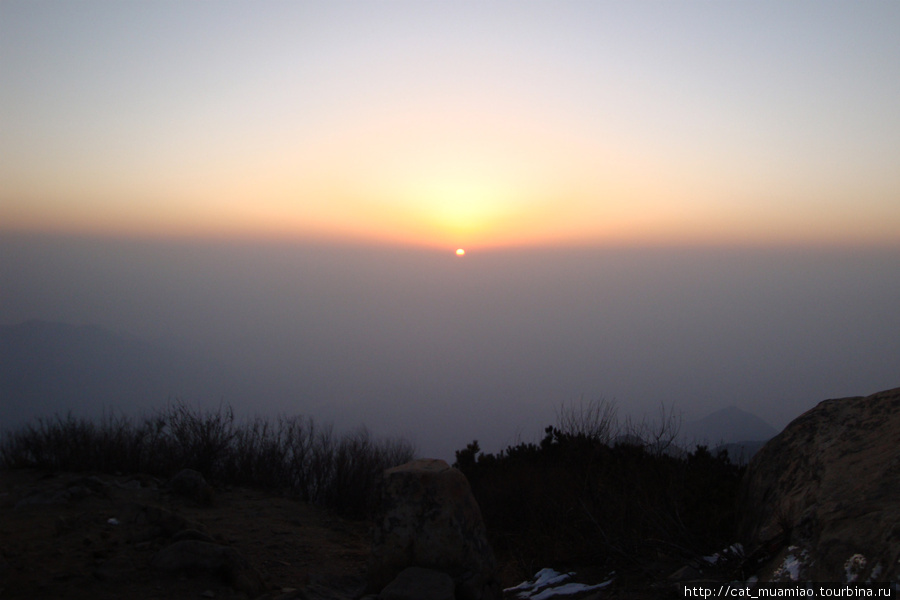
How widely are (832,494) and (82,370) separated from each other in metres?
155

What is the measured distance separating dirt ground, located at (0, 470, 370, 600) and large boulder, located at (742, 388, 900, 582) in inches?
189

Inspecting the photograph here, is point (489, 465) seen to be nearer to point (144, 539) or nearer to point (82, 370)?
point (144, 539)

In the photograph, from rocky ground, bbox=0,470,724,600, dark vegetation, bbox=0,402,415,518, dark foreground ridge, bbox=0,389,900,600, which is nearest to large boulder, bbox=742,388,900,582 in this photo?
dark foreground ridge, bbox=0,389,900,600

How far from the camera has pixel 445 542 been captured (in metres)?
Result: 7.32

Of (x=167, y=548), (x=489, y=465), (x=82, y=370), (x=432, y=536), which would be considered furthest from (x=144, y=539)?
(x=82, y=370)

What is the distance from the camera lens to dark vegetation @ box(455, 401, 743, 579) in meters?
7.02

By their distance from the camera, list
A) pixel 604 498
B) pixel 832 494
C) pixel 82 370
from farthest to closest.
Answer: pixel 82 370 → pixel 604 498 → pixel 832 494

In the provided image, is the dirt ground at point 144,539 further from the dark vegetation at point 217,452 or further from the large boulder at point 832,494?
the large boulder at point 832,494

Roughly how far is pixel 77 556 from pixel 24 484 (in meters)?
5.10

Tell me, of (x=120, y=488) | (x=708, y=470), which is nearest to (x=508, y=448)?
(x=708, y=470)

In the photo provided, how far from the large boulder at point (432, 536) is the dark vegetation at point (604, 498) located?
1.43m

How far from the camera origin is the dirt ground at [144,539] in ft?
22.0

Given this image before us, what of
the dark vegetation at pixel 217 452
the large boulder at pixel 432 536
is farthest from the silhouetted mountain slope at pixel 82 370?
the large boulder at pixel 432 536

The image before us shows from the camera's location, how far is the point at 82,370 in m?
135
